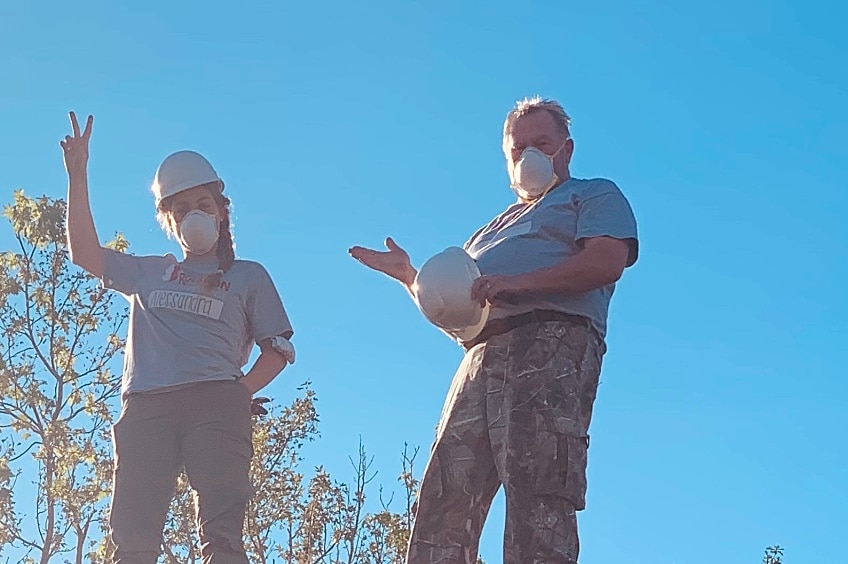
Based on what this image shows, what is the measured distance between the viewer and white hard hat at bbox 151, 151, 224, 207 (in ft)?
13.9

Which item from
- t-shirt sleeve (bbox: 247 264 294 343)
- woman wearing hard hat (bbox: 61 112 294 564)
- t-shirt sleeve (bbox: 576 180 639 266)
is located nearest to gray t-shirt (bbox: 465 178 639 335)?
t-shirt sleeve (bbox: 576 180 639 266)

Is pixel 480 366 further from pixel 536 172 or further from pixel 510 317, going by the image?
pixel 536 172

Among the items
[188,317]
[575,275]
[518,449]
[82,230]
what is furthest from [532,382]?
[82,230]

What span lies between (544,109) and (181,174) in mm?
1337

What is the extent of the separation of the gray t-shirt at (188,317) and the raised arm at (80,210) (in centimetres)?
6

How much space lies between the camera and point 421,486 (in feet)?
11.4

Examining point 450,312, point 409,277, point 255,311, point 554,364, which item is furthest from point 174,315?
point 554,364

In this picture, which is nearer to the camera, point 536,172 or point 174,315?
point 536,172

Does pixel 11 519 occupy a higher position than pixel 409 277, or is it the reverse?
pixel 11 519

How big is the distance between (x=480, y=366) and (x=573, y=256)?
43cm

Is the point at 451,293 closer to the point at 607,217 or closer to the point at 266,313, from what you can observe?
the point at 607,217

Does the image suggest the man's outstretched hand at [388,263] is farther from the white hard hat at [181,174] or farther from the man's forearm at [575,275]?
the white hard hat at [181,174]

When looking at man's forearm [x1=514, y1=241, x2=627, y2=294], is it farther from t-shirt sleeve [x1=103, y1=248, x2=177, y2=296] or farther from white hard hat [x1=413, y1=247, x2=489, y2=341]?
t-shirt sleeve [x1=103, y1=248, x2=177, y2=296]

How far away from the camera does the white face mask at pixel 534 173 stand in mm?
3688
